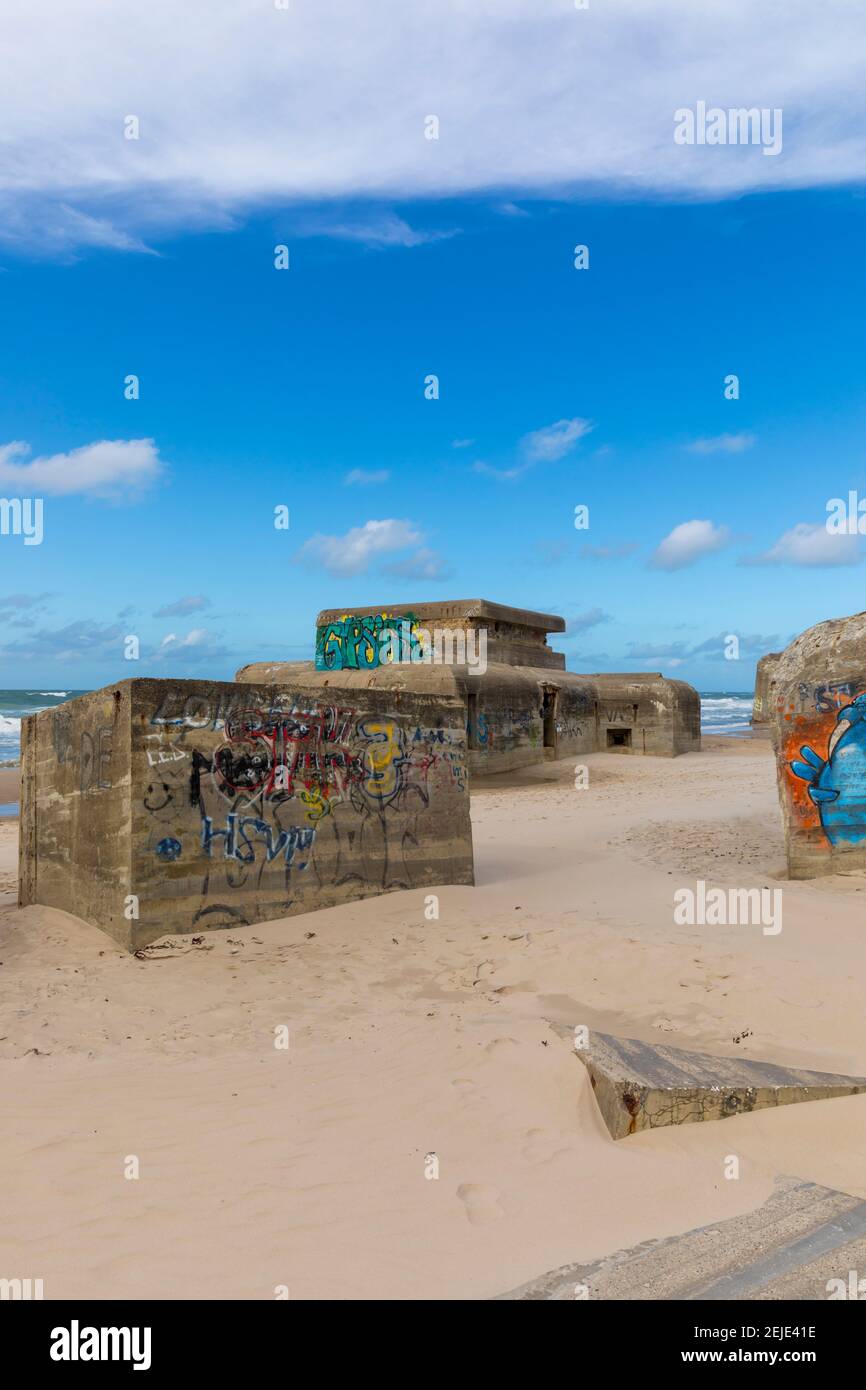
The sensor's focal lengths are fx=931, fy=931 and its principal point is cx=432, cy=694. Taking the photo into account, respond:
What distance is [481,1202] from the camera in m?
3.29

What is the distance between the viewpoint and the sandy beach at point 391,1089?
3.05m

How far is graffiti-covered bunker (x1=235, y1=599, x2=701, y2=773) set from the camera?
21.2 meters

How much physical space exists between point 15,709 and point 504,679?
4355 cm

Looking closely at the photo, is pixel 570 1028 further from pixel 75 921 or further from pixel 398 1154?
pixel 75 921

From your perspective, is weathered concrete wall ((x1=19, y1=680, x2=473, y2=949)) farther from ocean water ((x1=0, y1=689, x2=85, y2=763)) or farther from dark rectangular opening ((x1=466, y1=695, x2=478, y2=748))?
ocean water ((x1=0, y1=689, x2=85, y2=763))

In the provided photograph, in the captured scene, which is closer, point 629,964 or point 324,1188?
point 324,1188

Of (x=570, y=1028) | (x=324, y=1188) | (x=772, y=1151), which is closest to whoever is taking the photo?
(x=324, y=1188)

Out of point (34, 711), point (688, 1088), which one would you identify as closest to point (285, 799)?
point (688, 1088)

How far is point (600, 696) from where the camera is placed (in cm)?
2639

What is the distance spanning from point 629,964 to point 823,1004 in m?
1.37

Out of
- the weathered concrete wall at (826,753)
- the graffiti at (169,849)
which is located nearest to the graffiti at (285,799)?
the graffiti at (169,849)

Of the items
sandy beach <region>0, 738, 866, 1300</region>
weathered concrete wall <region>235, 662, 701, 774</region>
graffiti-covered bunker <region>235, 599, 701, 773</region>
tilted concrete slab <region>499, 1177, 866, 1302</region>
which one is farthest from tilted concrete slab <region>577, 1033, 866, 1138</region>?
graffiti-covered bunker <region>235, 599, 701, 773</region>

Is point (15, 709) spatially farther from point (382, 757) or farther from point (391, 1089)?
point (391, 1089)
